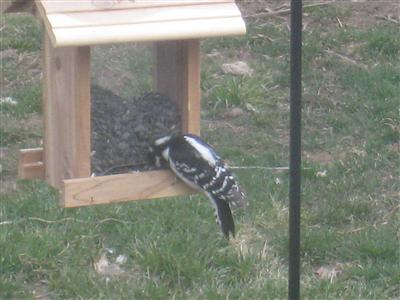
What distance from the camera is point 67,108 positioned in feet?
11.8

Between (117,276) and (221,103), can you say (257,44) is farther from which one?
(117,276)

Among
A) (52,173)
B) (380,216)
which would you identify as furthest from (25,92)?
(52,173)

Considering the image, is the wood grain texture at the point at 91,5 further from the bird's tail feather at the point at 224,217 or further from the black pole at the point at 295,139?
the bird's tail feather at the point at 224,217

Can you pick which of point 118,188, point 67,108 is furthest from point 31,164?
point 118,188

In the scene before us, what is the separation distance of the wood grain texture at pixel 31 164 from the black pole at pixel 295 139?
1.02m

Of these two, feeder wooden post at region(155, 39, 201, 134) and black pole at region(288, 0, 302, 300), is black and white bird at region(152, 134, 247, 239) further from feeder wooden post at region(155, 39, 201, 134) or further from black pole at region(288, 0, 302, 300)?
black pole at region(288, 0, 302, 300)

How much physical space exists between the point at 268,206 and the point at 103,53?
1.92m

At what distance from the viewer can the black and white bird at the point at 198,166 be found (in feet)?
11.6

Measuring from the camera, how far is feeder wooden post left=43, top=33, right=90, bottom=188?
11.4ft

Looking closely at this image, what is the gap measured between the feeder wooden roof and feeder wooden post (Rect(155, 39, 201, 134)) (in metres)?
0.22

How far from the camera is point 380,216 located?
522cm

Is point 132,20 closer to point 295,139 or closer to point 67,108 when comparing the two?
point 67,108

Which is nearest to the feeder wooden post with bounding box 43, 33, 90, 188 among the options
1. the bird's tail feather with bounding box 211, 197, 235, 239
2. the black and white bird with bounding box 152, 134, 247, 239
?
the black and white bird with bounding box 152, 134, 247, 239

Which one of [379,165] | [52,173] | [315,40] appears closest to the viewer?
[52,173]
